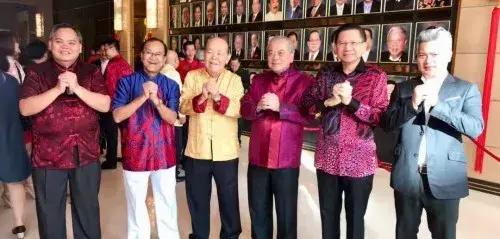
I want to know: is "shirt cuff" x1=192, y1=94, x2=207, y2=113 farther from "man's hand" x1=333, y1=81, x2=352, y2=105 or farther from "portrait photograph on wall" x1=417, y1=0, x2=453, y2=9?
"portrait photograph on wall" x1=417, y1=0, x2=453, y2=9

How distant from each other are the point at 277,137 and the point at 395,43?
301cm

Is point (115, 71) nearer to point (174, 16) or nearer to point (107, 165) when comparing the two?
point (107, 165)

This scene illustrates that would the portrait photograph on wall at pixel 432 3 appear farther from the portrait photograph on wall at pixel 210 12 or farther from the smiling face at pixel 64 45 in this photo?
the portrait photograph on wall at pixel 210 12

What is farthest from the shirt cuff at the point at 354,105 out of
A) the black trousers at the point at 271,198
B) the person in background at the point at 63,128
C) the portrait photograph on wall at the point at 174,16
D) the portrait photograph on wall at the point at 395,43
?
the portrait photograph on wall at the point at 174,16

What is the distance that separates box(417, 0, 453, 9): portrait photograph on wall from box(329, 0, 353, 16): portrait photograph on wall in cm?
90

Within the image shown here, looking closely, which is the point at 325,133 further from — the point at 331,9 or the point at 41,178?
the point at 331,9

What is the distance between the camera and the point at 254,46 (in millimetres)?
6656

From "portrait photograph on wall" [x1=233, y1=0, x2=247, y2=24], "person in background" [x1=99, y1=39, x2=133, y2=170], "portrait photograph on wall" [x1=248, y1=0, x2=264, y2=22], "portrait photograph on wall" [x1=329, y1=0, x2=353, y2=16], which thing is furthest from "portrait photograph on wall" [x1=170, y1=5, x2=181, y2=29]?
"person in background" [x1=99, y1=39, x2=133, y2=170]

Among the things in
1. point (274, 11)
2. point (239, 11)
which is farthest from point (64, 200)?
point (239, 11)

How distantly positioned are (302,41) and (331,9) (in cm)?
64

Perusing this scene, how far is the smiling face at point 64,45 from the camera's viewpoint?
82.7 inches

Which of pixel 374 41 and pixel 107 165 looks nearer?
pixel 107 165

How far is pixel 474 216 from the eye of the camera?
3.62m

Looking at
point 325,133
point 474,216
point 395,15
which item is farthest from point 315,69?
point 325,133
